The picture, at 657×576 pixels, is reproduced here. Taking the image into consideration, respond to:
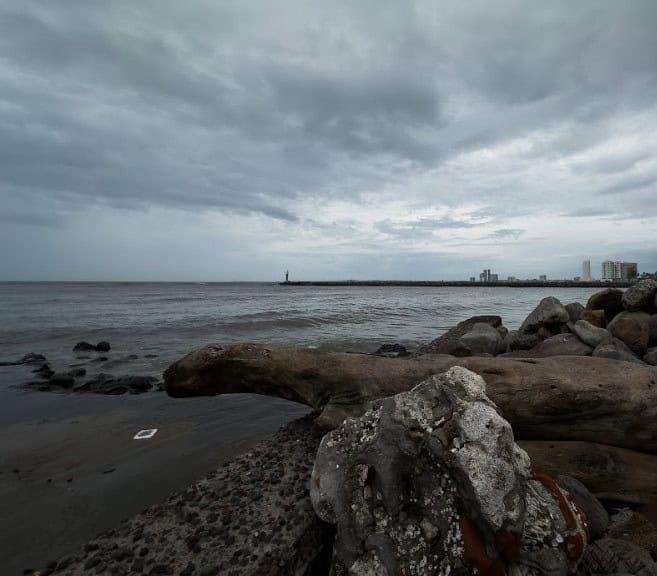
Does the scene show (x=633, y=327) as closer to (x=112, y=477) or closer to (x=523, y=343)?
(x=523, y=343)

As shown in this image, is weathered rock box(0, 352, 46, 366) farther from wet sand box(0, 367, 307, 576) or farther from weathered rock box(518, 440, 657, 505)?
weathered rock box(518, 440, 657, 505)

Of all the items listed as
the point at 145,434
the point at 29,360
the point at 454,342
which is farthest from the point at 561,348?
the point at 29,360

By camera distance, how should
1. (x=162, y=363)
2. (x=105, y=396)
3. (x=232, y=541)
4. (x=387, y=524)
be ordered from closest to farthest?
(x=387, y=524), (x=232, y=541), (x=105, y=396), (x=162, y=363)

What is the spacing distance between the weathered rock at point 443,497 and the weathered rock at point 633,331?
290 inches

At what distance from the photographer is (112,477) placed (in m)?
4.27

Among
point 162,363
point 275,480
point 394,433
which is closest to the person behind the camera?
point 394,433

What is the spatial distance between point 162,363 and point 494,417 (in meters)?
10.6

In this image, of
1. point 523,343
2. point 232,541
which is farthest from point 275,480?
point 523,343

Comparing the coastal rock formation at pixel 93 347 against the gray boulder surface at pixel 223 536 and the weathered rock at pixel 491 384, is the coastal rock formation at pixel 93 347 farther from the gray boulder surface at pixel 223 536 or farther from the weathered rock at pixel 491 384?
the gray boulder surface at pixel 223 536

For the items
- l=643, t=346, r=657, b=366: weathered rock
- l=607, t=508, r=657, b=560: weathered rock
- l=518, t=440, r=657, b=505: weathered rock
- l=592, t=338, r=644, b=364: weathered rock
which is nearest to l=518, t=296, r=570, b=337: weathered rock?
l=643, t=346, r=657, b=366: weathered rock

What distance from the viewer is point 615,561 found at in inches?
100

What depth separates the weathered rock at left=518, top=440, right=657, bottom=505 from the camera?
3.61 m

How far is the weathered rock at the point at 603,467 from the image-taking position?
361 centimetres

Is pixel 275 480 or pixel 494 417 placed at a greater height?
pixel 494 417
